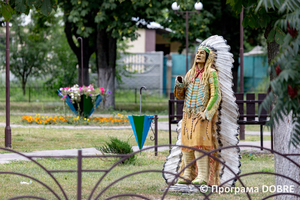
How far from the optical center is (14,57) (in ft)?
92.3

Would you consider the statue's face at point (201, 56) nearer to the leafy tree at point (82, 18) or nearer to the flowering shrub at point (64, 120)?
the flowering shrub at point (64, 120)

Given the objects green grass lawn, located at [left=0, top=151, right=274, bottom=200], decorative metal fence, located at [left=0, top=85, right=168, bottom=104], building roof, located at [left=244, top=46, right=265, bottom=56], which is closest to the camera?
green grass lawn, located at [left=0, top=151, right=274, bottom=200]

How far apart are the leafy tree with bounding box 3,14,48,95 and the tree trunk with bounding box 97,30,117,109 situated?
791 cm

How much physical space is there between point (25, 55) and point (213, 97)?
23.6 meters

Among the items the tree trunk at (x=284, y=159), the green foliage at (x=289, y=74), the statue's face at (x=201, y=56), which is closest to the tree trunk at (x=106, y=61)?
the statue's face at (x=201, y=56)

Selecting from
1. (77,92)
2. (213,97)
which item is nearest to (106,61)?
(77,92)

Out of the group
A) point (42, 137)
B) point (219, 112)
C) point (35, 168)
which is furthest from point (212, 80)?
point (42, 137)

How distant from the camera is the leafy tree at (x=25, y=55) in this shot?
2828 centimetres

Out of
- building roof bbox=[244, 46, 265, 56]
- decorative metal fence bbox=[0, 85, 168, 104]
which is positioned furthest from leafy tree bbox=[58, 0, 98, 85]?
building roof bbox=[244, 46, 265, 56]

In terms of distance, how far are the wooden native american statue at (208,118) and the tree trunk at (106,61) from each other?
14.8 meters

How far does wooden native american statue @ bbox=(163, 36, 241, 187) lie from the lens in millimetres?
6469

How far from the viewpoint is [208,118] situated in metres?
6.41

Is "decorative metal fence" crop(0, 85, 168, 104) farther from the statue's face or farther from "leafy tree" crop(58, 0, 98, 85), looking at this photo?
the statue's face

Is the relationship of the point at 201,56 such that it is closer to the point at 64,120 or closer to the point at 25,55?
the point at 64,120
